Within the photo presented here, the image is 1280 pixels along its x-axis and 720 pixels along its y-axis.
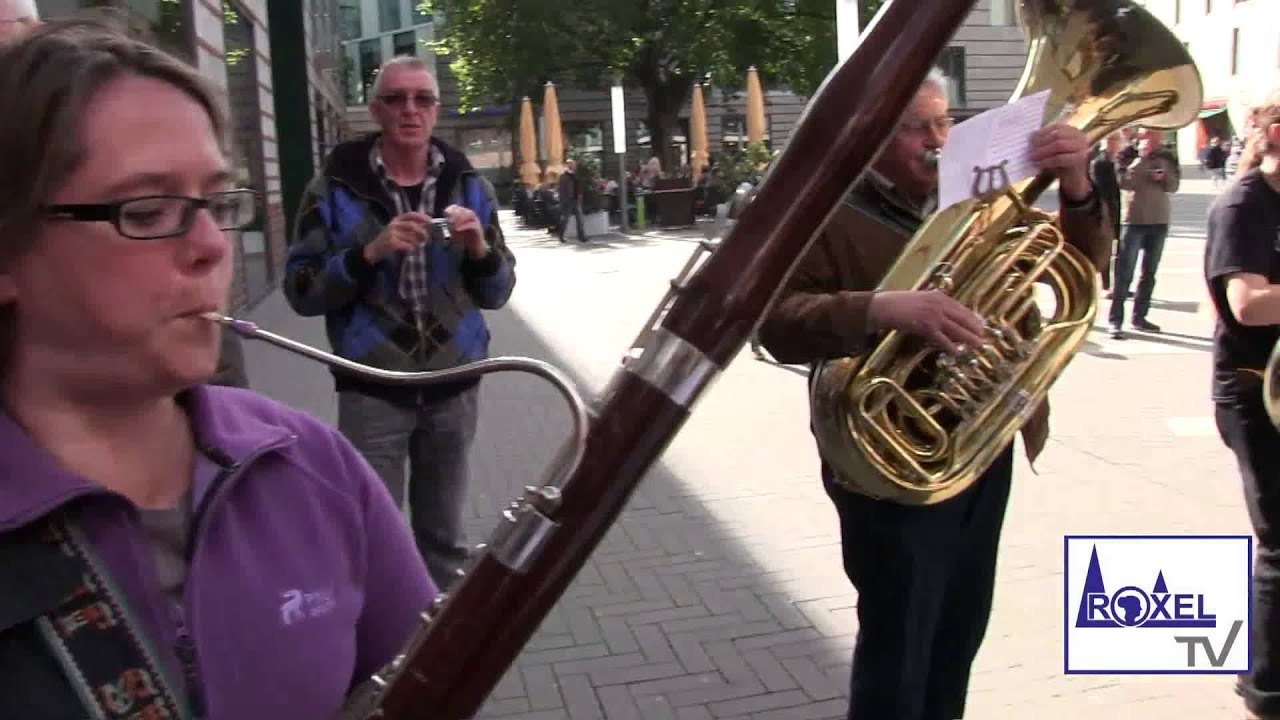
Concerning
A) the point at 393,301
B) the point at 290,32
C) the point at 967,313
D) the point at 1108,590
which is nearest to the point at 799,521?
the point at 1108,590

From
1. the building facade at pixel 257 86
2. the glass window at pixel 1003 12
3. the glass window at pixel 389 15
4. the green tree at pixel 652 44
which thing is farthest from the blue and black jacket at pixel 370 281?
the glass window at pixel 389 15

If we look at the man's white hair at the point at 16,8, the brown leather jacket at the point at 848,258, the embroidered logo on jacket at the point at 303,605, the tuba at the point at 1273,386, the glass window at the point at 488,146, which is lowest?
the tuba at the point at 1273,386

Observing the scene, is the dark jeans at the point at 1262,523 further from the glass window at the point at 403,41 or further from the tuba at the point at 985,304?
the glass window at the point at 403,41

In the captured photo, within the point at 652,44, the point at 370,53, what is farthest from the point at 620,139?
the point at 370,53

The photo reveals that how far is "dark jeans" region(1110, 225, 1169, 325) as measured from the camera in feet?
28.2

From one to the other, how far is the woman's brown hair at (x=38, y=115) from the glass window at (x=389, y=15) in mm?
44588

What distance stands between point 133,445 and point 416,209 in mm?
2189

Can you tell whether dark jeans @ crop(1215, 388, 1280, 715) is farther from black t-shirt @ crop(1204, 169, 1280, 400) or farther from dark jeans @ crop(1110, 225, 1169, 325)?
dark jeans @ crop(1110, 225, 1169, 325)

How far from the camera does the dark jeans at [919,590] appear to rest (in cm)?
234

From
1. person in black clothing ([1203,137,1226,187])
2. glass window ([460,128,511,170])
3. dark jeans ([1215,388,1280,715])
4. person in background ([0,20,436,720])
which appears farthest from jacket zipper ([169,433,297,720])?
glass window ([460,128,511,170])

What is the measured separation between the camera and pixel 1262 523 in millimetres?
2875

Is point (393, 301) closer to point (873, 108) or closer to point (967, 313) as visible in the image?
point (967, 313)

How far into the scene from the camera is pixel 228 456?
118 centimetres

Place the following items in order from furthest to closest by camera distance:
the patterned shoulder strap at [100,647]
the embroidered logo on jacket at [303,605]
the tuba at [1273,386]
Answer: the tuba at [1273,386] → the embroidered logo on jacket at [303,605] → the patterned shoulder strap at [100,647]
